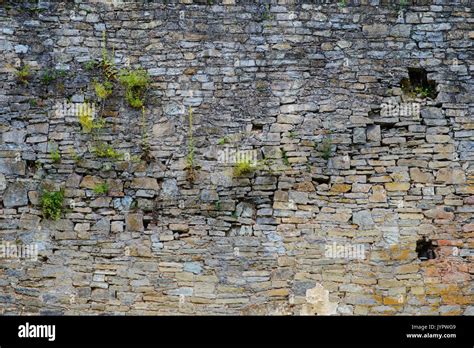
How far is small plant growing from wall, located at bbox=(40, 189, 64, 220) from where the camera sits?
8.32 meters

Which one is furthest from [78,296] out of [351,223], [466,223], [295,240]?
[466,223]

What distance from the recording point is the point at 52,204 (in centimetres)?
833

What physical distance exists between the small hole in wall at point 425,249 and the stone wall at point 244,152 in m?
0.05

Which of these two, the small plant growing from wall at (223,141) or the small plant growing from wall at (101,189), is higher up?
the small plant growing from wall at (223,141)

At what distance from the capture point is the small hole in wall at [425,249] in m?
8.25

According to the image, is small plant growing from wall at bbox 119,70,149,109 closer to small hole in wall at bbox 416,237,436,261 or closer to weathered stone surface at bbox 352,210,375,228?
weathered stone surface at bbox 352,210,375,228

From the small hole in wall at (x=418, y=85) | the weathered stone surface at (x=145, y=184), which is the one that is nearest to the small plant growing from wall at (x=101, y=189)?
the weathered stone surface at (x=145, y=184)

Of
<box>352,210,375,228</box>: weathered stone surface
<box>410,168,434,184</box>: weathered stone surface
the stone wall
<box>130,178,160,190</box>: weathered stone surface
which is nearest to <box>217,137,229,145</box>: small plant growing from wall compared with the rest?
the stone wall

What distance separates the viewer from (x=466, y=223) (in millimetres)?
8289

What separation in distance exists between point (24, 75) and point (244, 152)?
2729 mm

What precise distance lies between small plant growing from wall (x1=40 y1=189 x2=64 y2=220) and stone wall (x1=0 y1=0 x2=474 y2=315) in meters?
0.07

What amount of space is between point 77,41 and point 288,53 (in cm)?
250

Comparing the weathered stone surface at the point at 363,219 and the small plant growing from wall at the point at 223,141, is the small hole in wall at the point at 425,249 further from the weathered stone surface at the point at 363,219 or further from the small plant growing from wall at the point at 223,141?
the small plant growing from wall at the point at 223,141

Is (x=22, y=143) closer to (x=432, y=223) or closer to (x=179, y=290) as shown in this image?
(x=179, y=290)
